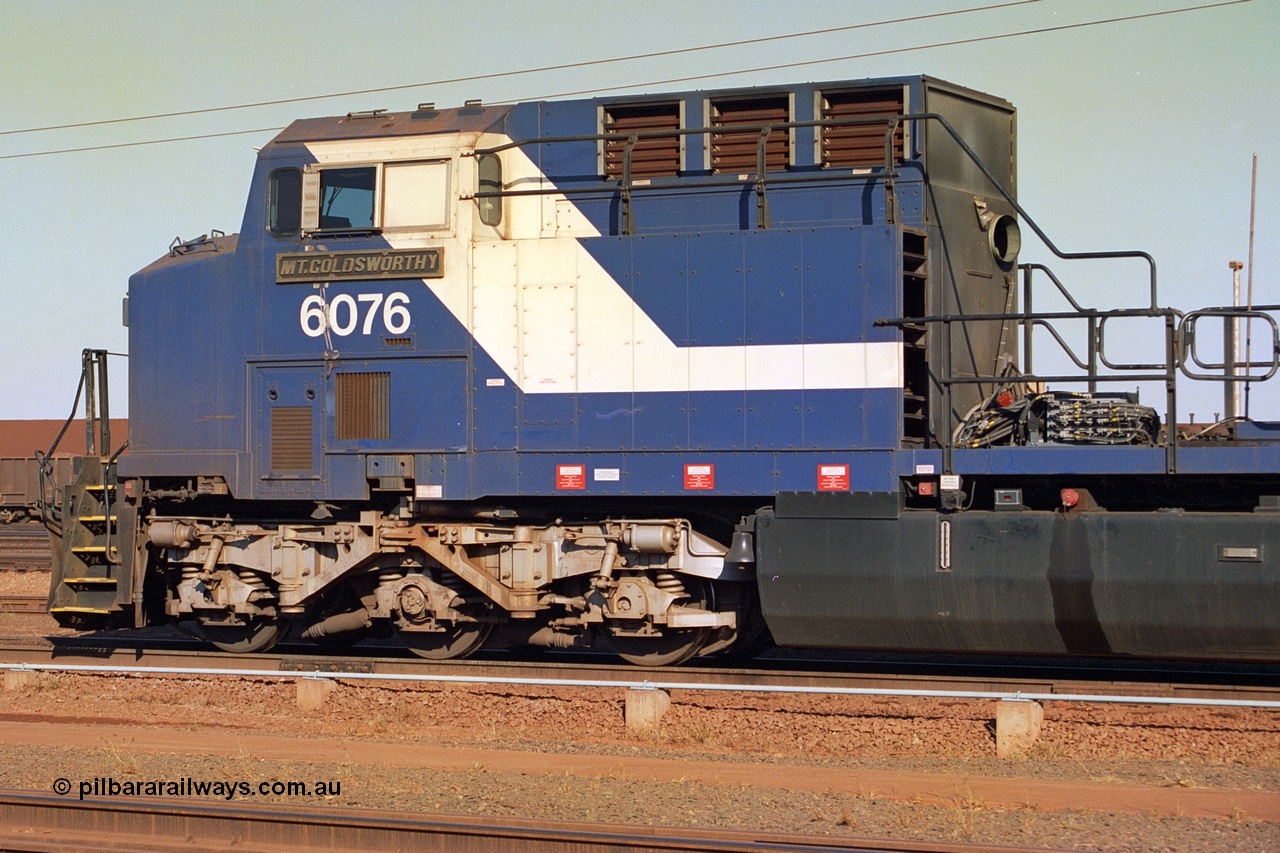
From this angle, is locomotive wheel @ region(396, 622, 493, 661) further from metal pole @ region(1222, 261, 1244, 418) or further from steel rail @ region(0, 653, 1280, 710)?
metal pole @ region(1222, 261, 1244, 418)

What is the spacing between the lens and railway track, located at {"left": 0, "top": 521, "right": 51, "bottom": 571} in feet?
68.4

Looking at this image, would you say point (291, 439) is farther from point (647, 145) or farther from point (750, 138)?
point (750, 138)

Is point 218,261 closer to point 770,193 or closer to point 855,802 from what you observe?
point 770,193

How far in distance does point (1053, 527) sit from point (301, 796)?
18.3 feet

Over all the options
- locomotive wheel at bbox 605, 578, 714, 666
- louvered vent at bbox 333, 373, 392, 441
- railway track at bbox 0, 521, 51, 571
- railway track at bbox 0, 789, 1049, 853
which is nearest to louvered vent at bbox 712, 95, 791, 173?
louvered vent at bbox 333, 373, 392, 441

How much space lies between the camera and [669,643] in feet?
35.9

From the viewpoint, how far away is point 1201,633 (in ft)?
29.7

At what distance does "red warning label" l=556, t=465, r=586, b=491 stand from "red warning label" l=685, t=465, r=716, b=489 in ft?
2.91

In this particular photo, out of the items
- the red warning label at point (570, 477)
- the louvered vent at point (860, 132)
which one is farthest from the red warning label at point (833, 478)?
the louvered vent at point (860, 132)

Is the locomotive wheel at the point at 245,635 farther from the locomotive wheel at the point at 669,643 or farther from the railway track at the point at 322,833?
the railway track at the point at 322,833

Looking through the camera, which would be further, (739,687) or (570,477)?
(570,477)

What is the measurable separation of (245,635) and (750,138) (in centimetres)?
655

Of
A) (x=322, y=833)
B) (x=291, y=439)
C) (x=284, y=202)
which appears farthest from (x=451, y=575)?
(x=322, y=833)

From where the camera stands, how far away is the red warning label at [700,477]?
10219mm
